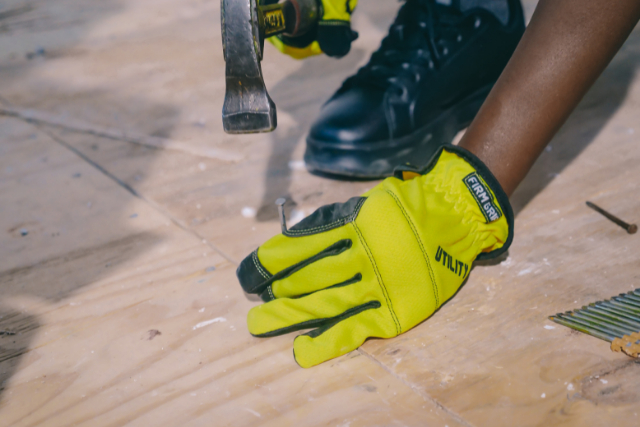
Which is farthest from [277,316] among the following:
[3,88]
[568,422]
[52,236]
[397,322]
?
[3,88]

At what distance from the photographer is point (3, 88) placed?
203 cm

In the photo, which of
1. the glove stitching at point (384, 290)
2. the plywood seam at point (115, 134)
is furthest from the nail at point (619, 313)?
the plywood seam at point (115, 134)

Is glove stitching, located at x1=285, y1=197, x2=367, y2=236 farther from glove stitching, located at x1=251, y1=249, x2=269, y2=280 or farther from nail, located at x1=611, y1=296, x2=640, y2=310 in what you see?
nail, located at x1=611, y1=296, x2=640, y2=310

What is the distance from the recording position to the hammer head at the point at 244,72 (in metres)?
0.82

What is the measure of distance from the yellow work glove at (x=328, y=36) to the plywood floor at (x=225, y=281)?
0.29m

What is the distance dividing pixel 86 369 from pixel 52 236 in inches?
18.3

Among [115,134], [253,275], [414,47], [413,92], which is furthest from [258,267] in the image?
[115,134]

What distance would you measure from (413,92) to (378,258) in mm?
649

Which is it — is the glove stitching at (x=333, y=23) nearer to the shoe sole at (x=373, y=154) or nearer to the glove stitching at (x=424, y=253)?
the shoe sole at (x=373, y=154)

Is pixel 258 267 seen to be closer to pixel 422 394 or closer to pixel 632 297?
pixel 422 394

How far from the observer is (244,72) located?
2.85 ft

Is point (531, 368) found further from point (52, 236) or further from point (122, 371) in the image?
point (52, 236)

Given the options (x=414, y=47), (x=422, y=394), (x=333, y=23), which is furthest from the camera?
(x=414, y=47)

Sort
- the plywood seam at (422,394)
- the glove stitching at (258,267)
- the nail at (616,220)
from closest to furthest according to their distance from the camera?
the plywood seam at (422,394), the glove stitching at (258,267), the nail at (616,220)
